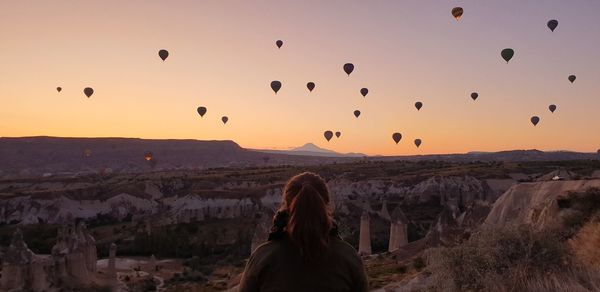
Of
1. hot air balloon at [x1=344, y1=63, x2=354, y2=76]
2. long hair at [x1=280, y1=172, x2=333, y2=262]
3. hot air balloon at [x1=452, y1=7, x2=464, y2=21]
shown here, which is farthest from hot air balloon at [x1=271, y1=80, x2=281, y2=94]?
long hair at [x1=280, y1=172, x2=333, y2=262]

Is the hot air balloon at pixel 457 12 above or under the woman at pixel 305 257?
above

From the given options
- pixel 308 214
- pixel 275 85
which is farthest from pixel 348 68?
pixel 308 214

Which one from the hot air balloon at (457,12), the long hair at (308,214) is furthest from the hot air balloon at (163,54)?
the long hair at (308,214)

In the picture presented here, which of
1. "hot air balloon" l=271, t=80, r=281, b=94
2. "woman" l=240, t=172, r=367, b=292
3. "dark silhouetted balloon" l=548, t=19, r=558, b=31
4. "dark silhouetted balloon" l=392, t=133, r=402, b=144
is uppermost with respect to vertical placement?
"dark silhouetted balloon" l=548, t=19, r=558, b=31

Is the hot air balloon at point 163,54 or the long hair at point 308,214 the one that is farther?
the hot air balloon at point 163,54

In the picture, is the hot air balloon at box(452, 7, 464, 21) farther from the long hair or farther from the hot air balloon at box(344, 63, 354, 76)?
the long hair

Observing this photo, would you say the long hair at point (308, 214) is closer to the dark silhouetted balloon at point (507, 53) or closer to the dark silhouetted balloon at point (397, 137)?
the dark silhouetted balloon at point (507, 53)

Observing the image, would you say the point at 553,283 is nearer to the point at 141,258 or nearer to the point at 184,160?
the point at 141,258

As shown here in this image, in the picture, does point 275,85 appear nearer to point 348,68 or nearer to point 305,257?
point 348,68

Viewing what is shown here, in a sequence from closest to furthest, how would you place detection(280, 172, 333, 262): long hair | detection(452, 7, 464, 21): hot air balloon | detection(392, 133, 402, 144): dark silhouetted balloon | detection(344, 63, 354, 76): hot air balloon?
detection(280, 172, 333, 262): long hair, detection(452, 7, 464, 21): hot air balloon, detection(344, 63, 354, 76): hot air balloon, detection(392, 133, 402, 144): dark silhouetted balloon

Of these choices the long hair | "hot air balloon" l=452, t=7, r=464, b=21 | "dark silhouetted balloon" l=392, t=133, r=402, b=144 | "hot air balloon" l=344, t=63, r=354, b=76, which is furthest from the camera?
"dark silhouetted balloon" l=392, t=133, r=402, b=144
